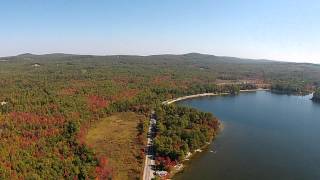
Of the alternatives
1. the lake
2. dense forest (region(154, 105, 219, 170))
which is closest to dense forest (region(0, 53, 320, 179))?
dense forest (region(154, 105, 219, 170))

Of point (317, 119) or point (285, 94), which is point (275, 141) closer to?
point (317, 119)

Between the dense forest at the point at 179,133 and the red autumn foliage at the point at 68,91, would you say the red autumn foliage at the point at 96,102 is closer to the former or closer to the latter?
the red autumn foliage at the point at 68,91

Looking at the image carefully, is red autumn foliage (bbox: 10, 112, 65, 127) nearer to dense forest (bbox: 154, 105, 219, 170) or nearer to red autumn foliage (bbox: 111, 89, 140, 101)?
dense forest (bbox: 154, 105, 219, 170)

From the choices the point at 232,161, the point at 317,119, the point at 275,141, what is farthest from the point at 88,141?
the point at 317,119

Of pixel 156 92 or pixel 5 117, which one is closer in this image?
pixel 5 117

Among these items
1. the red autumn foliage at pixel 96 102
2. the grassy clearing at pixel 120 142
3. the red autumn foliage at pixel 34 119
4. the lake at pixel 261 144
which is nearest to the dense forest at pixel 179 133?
the lake at pixel 261 144

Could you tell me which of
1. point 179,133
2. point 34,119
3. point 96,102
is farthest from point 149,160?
point 96,102

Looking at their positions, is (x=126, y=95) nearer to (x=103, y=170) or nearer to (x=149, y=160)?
(x=149, y=160)
